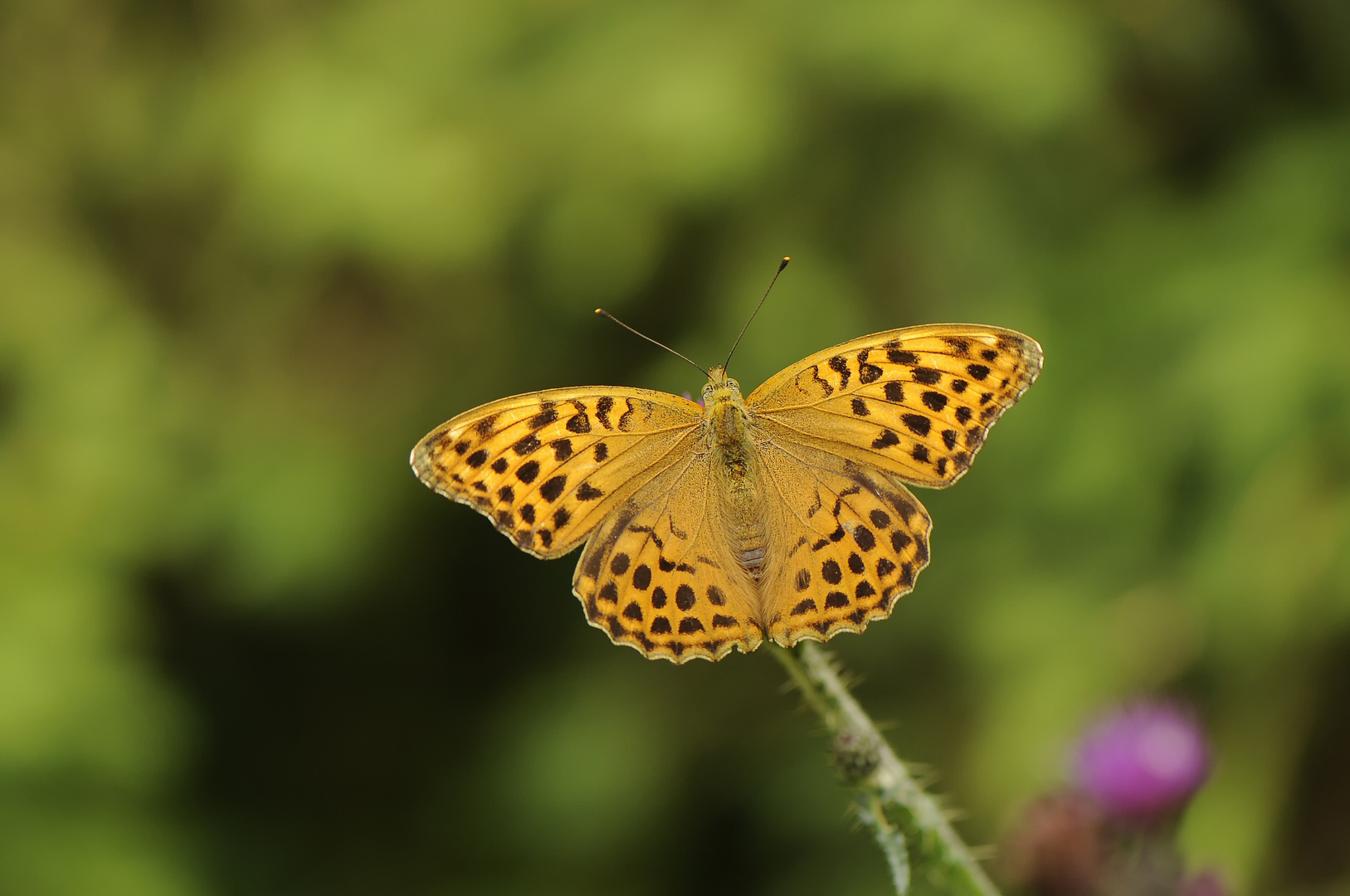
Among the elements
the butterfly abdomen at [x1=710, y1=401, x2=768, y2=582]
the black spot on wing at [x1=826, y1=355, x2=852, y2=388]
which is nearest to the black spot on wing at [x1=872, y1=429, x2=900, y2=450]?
the black spot on wing at [x1=826, y1=355, x2=852, y2=388]

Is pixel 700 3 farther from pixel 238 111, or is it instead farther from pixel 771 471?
pixel 771 471

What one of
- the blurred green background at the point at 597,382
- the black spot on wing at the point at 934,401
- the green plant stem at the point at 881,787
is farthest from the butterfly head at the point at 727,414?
the blurred green background at the point at 597,382

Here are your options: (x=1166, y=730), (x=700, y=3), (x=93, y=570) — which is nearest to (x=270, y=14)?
(x=700, y=3)

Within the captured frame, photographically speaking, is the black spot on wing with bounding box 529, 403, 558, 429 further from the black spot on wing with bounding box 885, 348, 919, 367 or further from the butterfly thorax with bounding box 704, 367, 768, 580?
the black spot on wing with bounding box 885, 348, 919, 367

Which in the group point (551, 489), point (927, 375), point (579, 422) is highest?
point (927, 375)

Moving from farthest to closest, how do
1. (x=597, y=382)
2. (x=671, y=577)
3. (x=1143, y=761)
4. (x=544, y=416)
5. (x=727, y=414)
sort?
(x=597, y=382) → (x=1143, y=761) → (x=727, y=414) → (x=544, y=416) → (x=671, y=577)

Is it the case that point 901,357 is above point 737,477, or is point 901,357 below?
above

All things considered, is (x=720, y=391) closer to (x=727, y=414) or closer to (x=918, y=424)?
(x=727, y=414)

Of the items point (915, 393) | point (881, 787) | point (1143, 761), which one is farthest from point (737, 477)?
point (1143, 761)
